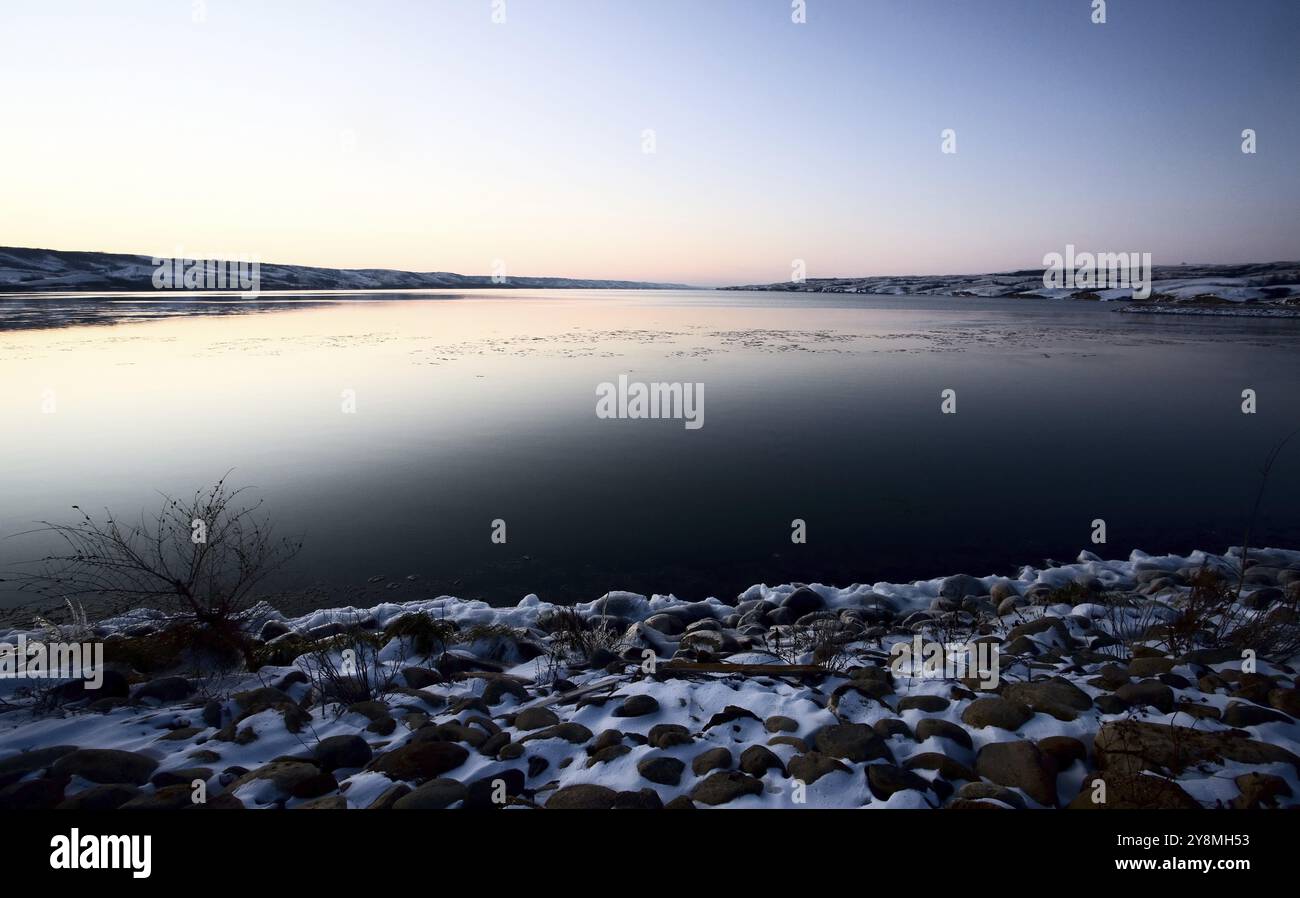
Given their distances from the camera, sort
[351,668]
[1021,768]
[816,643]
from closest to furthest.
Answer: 1. [1021,768]
2. [351,668]
3. [816,643]

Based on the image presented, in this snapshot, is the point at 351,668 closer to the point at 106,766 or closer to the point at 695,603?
the point at 106,766

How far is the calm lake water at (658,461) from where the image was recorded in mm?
8305

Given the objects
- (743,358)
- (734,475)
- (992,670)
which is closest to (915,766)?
A: (992,670)

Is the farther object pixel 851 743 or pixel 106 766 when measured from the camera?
pixel 851 743

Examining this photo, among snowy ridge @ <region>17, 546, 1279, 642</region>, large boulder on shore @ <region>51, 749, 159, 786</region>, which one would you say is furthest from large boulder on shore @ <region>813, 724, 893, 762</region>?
large boulder on shore @ <region>51, 749, 159, 786</region>

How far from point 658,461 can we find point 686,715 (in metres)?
7.88

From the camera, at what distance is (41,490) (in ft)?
33.3

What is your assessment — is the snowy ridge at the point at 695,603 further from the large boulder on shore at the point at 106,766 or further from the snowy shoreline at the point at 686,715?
the large boulder on shore at the point at 106,766

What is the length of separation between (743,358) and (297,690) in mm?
23565

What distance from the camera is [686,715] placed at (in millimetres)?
4480

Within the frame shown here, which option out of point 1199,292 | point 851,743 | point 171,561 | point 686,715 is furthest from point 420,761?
point 1199,292

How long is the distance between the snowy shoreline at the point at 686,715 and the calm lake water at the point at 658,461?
1412mm

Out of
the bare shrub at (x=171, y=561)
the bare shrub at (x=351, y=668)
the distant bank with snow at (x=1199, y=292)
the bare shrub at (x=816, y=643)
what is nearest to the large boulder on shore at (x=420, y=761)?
the bare shrub at (x=351, y=668)
